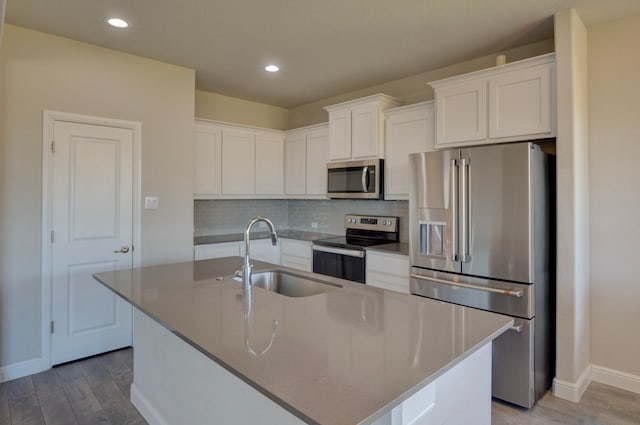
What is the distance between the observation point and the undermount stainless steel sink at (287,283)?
7.41 feet

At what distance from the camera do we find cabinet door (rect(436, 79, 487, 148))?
9.66 ft

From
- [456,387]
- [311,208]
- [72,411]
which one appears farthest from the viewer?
[311,208]

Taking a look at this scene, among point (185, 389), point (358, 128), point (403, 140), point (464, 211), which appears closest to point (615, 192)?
point (464, 211)

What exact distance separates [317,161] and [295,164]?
0.40m

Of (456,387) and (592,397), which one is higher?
(456,387)

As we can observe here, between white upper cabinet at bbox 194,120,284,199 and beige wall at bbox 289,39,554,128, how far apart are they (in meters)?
0.52

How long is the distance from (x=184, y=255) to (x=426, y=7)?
9.87ft

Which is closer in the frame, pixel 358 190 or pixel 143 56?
pixel 143 56

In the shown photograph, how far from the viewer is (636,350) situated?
272cm

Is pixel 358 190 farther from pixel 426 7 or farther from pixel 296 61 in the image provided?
pixel 426 7

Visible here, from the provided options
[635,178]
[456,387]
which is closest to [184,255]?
[456,387]

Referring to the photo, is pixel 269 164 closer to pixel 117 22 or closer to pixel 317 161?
pixel 317 161

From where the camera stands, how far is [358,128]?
3.97m

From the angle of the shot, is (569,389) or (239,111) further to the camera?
(239,111)
